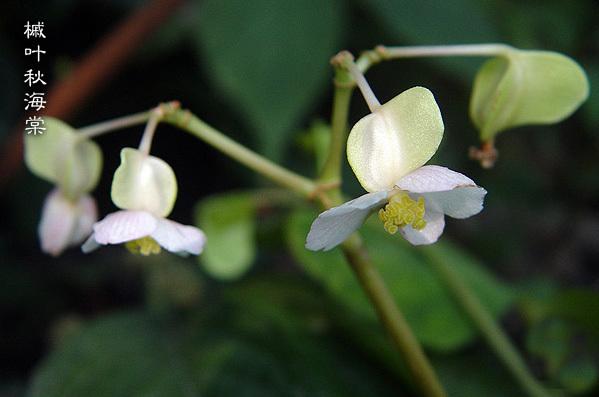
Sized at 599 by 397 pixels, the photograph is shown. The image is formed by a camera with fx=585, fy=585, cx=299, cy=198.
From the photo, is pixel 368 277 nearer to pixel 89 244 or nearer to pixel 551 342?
pixel 89 244

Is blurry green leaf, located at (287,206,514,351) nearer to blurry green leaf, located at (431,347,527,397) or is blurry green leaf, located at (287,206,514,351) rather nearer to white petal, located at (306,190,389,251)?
blurry green leaf, located at (431,347,527,397)

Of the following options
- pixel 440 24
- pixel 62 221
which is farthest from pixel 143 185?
pixel 440 24

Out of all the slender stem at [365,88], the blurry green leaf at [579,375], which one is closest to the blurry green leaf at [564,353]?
the blurry green leaf at [579,375]

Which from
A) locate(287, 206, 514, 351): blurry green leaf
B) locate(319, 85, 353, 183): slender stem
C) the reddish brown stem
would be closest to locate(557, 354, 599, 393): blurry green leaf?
locate(287, 206, 514, 351): blurry green leaf

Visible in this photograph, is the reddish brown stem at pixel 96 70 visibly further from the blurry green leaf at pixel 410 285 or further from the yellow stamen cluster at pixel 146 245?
the yellow stamen cluster at pixel 146 245

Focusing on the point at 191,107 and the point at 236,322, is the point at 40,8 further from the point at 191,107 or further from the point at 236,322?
the point at 236,322

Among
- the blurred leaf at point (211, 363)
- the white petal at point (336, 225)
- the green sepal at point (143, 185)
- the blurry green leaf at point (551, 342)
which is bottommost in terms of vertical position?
the blurry green leaf at point (551, 342)
